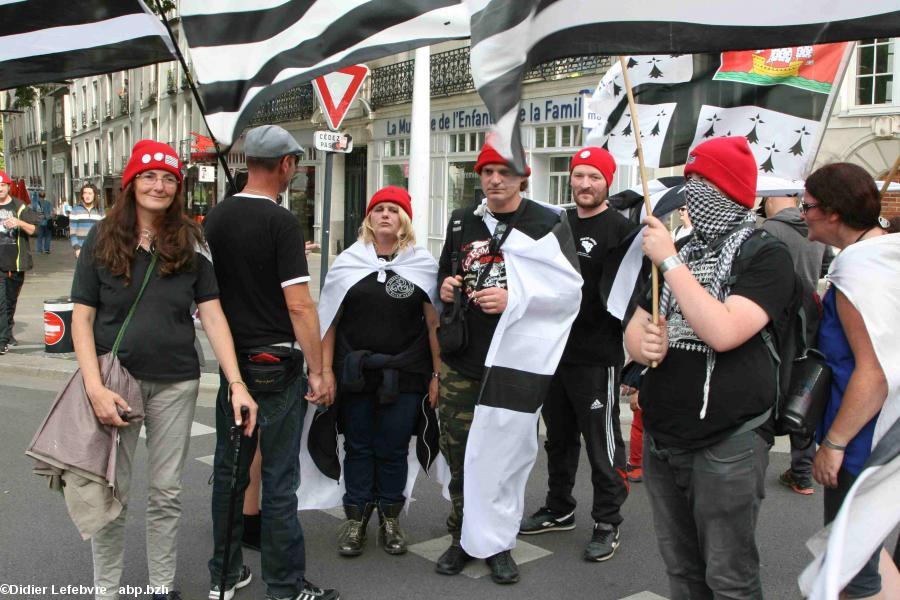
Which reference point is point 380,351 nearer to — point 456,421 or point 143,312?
point 456,421

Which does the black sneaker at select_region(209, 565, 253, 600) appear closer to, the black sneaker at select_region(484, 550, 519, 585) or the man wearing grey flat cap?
the man wearing grey flat cap

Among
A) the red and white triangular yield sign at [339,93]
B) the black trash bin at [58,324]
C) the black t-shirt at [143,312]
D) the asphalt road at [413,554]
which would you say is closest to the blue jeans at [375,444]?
the asphalt road at [413,554]

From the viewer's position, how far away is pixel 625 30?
2812 millimetres

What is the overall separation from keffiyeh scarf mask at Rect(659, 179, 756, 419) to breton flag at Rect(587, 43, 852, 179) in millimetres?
1129

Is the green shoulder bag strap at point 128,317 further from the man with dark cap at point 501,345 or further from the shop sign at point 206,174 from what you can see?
the shop sign at point 206,174

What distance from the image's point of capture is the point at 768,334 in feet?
8.74

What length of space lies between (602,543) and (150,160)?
2724 mm

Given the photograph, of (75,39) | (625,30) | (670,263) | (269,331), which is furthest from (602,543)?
(75,39)

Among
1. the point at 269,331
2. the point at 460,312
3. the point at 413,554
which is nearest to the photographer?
the point at 269,331

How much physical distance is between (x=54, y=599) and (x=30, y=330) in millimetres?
8248

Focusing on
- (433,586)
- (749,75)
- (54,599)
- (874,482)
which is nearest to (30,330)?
(54,599)

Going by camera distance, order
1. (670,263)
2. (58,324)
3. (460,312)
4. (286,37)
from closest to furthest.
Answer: (670,263)
(286,37)
(460,312)
(58,324)

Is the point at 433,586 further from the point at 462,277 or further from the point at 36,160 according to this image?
the point at 36,160

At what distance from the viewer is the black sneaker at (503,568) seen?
12.8ft
